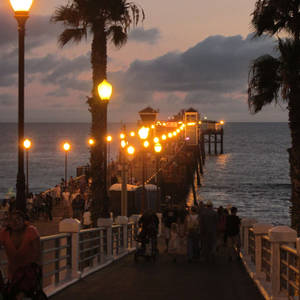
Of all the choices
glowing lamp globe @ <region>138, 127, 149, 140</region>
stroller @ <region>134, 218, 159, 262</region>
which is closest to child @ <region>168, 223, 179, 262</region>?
stroller @ <region>134, 218, 159, 262</region>

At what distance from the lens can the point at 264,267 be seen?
12.9 meters

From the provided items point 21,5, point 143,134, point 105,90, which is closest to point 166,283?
point 21,5

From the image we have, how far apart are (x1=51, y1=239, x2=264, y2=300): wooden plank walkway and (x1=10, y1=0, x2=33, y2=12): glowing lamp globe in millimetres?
4682

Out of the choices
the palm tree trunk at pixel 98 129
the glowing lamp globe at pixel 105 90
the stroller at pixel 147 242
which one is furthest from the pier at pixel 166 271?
the glowing lamp globe at pixel 105 90

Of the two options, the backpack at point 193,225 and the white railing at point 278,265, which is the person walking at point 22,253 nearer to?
the white railing at point 278,265

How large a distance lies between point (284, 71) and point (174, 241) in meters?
5.88

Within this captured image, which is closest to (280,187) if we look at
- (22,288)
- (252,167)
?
(252,167)

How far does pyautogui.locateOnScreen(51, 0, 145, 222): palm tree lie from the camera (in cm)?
2011

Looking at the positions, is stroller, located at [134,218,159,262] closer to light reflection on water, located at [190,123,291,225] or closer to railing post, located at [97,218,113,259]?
railing post, located at [97,218,113,259]

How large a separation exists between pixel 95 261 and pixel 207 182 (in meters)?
72.8

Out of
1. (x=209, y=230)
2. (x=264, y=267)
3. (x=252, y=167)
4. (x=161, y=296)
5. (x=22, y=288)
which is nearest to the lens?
(x=22, y=288)

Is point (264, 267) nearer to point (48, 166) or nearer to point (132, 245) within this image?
point (132, 245)

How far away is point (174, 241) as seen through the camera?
16.8m

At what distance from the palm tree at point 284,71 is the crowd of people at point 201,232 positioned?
220 cm
